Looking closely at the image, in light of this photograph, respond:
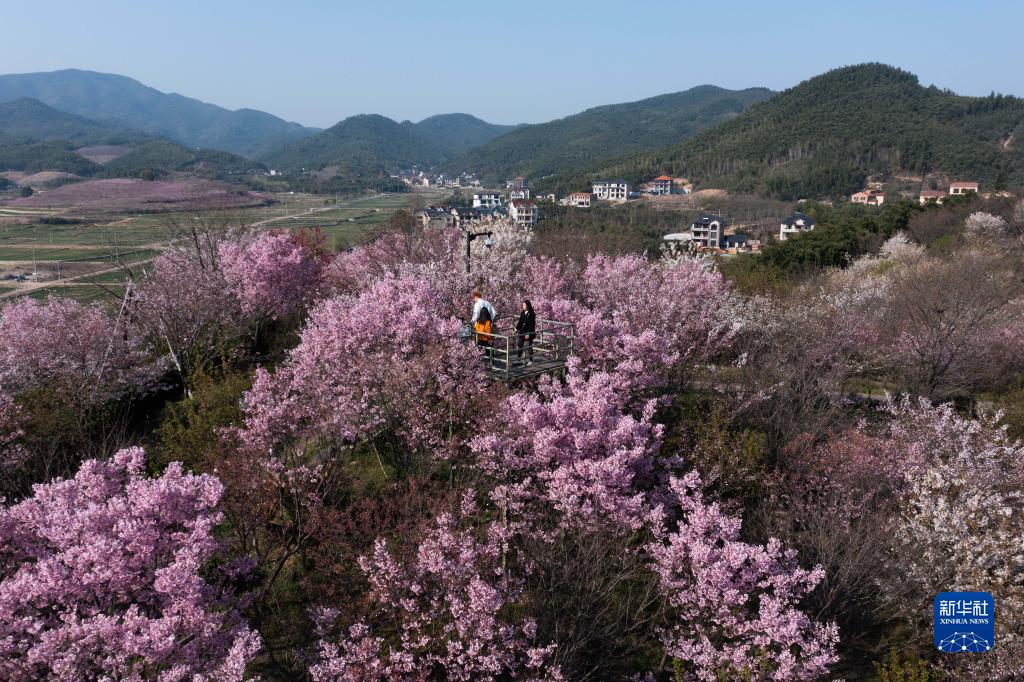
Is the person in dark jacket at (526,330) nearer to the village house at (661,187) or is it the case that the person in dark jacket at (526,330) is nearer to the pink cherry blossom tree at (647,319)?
the pink cherry blossom tree at (647,319)

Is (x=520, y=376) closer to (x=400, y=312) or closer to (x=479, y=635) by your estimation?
(x=400, y=312)

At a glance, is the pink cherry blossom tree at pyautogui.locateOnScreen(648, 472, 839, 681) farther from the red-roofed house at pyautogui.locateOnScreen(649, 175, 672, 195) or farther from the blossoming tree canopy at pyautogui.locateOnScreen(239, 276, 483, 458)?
the red-roofed house at pyautogui.locateOnScreen(649, 175, 672, 195)

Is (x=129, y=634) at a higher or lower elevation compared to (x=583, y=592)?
higher

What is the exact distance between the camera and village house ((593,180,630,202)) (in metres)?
174

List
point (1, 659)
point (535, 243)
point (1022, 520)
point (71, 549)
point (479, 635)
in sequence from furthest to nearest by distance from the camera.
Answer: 1. point (535, 243)
2. point (1022, 520)
3. point (479, 635)
4. point (71, 549)
5. point (1, 659)

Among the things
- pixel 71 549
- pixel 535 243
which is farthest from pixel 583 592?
pixel 535 243

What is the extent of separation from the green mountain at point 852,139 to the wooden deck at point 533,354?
4887 inches

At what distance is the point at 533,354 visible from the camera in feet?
58.5

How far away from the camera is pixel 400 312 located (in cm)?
1641

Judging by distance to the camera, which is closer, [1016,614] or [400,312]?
[1016,614]

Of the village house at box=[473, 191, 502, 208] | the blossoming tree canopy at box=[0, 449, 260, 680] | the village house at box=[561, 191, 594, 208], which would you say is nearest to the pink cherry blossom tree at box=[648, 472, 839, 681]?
the blossoming tree canopy at box=[0, 449, 260, 680]

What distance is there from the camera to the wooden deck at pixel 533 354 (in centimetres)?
1595

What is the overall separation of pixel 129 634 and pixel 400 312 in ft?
33.4

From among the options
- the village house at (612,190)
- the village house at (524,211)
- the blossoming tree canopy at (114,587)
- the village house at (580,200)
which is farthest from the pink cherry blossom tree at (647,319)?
the village house at (612,190)
